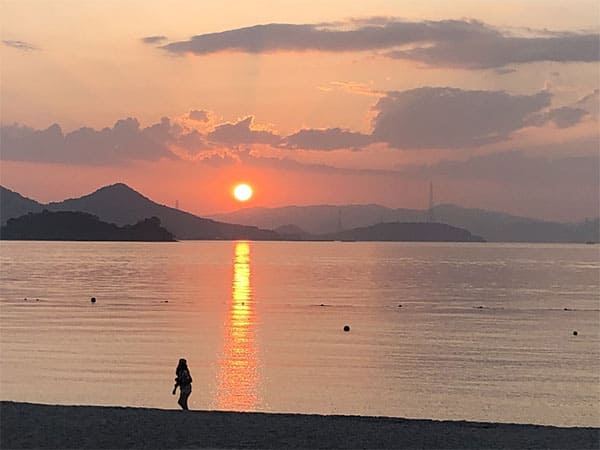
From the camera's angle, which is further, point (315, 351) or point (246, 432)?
point (315, 351)

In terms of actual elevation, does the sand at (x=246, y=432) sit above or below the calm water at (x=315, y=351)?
below

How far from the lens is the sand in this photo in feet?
46.2

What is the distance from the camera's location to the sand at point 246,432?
14.1 m

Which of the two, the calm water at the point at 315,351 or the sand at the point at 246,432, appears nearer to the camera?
the sand at the point at 246,432

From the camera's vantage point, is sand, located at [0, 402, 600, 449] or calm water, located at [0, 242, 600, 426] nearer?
sand, located at [0, 402, 600, 449]

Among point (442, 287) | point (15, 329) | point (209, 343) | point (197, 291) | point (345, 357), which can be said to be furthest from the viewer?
point (442, 287)

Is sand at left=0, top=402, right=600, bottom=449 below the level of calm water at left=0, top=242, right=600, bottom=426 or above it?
below

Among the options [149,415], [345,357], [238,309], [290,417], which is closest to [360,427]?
[290,417]

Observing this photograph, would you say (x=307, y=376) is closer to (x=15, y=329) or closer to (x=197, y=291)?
(x=15, y=329)

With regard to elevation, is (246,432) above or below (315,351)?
below

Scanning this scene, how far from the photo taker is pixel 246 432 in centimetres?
1496

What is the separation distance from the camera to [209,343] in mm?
49219

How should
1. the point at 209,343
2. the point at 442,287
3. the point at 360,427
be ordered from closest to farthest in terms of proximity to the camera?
the point at 360,427 < the point at 209,343 < the point at 442,287

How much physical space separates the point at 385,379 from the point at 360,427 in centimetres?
1951
